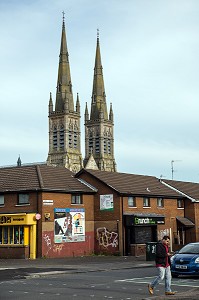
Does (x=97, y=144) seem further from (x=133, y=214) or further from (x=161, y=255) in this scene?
(x=161, y=255)

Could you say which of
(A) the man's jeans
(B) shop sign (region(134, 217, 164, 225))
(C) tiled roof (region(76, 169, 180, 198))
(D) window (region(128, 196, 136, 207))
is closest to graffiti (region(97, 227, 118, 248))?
(B) shop sign (region(134, 217, 164, 225))

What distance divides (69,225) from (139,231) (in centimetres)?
645

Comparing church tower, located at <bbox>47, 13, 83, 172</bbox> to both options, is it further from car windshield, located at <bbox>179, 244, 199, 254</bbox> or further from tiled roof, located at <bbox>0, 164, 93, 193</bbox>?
car windshield, located at <bbox>179, 244, 199, 254</bbox>

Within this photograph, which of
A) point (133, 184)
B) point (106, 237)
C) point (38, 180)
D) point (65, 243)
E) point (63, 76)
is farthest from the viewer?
point (63, 76)

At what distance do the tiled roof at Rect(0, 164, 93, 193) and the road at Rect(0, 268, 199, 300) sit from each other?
1597 centimetres

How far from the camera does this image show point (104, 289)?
16.6 metres

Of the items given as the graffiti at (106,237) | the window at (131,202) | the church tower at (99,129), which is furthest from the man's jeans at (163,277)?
the church tower at (99,129)

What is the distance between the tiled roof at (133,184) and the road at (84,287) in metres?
20.2

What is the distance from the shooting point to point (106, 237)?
40.6 metres

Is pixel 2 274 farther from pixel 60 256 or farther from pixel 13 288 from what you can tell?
pixel 60 256

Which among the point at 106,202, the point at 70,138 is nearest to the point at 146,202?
the point at 106,202

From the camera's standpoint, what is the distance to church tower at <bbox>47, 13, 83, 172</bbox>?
11768cm

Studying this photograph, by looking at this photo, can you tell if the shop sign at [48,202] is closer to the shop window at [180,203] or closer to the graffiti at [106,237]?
the graffiti at [106,237]

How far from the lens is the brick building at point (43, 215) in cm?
3584
